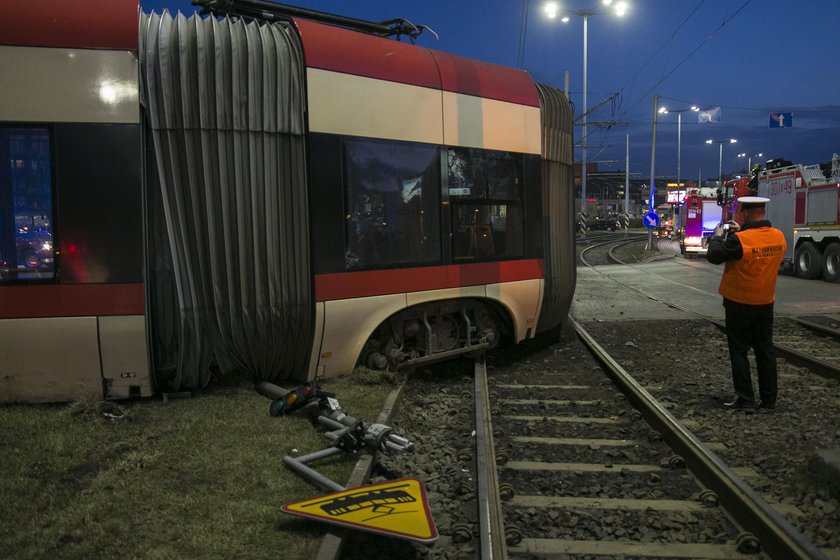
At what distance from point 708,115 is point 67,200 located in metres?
37.9

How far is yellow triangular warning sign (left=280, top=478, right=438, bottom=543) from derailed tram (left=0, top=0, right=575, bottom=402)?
7.03ft

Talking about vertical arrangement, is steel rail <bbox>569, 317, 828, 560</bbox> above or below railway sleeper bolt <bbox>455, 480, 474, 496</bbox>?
above

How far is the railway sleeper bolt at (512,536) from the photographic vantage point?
3.42m

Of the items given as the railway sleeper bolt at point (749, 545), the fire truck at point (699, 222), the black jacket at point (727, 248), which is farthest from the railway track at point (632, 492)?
the fire truck at point (699, 222)

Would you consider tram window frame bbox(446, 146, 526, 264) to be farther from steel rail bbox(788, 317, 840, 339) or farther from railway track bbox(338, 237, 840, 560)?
steel rail bbox(788, 317, 840, 339)

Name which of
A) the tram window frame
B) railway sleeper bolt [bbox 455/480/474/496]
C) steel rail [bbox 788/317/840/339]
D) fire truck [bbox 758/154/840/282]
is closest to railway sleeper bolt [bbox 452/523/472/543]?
railway sleeper bolt [bbox 455/480/474/496]

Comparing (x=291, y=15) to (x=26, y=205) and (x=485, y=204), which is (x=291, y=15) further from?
(x=26, y=205)

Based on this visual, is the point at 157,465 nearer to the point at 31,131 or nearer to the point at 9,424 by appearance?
the point at 9,424

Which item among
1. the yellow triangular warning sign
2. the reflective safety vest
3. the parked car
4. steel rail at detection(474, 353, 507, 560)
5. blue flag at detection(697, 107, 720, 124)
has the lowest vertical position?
steel rail at detection(474, 353, 507, 560)

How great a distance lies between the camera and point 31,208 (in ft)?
15.4

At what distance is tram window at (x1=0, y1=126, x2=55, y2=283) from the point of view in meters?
4.64

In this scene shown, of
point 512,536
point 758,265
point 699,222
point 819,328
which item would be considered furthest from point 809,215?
point 512,536

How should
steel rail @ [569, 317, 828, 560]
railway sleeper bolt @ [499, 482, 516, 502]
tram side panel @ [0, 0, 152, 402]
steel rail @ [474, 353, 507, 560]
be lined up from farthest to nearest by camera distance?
tram side panel @ [0, 0, 152, 402] < railway sleeper bolt @ [499, 482, 516, 502] < steel rail @ [474, 353, 507, 560] < steel rail @ [569, 317, 828, 560]

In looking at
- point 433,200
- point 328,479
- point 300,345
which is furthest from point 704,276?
point 328,479
